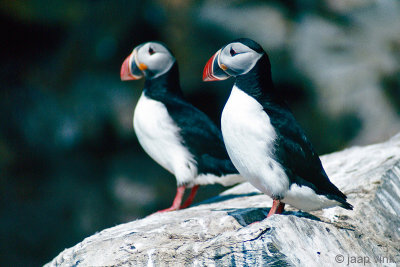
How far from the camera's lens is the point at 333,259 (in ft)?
8.28

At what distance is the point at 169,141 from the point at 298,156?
130 cm

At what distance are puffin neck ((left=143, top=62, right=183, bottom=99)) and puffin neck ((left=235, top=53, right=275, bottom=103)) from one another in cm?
120

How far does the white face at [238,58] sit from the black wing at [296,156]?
0.84 ft

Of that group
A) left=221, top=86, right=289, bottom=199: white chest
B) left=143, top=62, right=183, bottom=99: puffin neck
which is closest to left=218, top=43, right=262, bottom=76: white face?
left=221, top=86, right=289, bottom=199: white chest

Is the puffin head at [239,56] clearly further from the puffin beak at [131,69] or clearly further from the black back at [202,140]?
the puffin beak at [131,69]

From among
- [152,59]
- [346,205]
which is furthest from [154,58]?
[346,205]

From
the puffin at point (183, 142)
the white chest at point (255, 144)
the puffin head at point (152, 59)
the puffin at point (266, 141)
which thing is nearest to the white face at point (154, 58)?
the puffin head at point (152, 59)

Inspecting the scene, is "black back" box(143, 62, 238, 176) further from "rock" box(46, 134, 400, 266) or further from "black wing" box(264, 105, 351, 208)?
"black wing" box(264, 105, 351, 208)

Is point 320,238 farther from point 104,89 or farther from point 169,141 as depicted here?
point 104,89

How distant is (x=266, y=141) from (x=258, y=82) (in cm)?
34

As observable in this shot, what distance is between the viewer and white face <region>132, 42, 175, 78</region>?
4.02 m

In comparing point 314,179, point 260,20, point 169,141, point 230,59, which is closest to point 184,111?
point 169,141

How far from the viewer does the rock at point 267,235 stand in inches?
96.4

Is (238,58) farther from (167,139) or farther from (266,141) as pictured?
(167,139)
